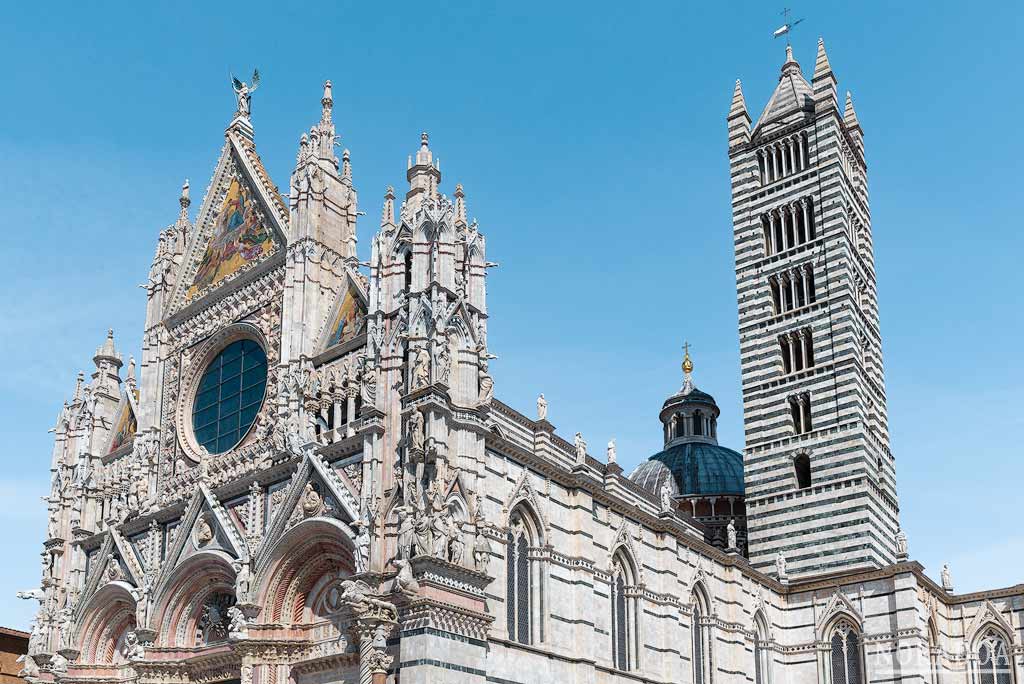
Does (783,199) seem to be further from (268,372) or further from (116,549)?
(116,549)

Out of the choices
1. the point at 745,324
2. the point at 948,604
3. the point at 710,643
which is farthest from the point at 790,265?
the point at 710,643

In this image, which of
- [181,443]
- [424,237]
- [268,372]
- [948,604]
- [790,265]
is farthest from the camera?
[790,265]

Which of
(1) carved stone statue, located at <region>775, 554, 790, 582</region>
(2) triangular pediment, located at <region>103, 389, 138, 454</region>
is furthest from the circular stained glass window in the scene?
(1) carved stone statue, located at <region>775, 554, 790, 582</region>

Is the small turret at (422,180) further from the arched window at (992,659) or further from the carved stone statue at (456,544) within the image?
the arched window at (992,659)

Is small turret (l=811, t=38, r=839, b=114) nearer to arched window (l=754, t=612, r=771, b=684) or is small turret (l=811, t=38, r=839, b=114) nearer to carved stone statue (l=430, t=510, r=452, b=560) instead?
arched window (l=754, t=612, r=771, b=684)

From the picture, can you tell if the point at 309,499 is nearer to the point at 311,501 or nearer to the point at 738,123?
the point at 311,501

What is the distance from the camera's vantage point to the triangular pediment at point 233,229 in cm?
3180

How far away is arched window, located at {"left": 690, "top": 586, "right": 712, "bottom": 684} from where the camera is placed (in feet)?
103

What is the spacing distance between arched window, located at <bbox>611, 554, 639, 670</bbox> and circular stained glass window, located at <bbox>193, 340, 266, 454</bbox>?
32.8 feet

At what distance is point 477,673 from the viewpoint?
2269 cm

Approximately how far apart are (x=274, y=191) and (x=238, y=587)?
11546 millimetres

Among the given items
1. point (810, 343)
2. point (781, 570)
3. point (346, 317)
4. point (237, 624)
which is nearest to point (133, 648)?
point (237, 624)

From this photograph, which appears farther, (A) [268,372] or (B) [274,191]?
(B) [274,191]

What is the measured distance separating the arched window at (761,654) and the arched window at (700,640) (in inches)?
132
